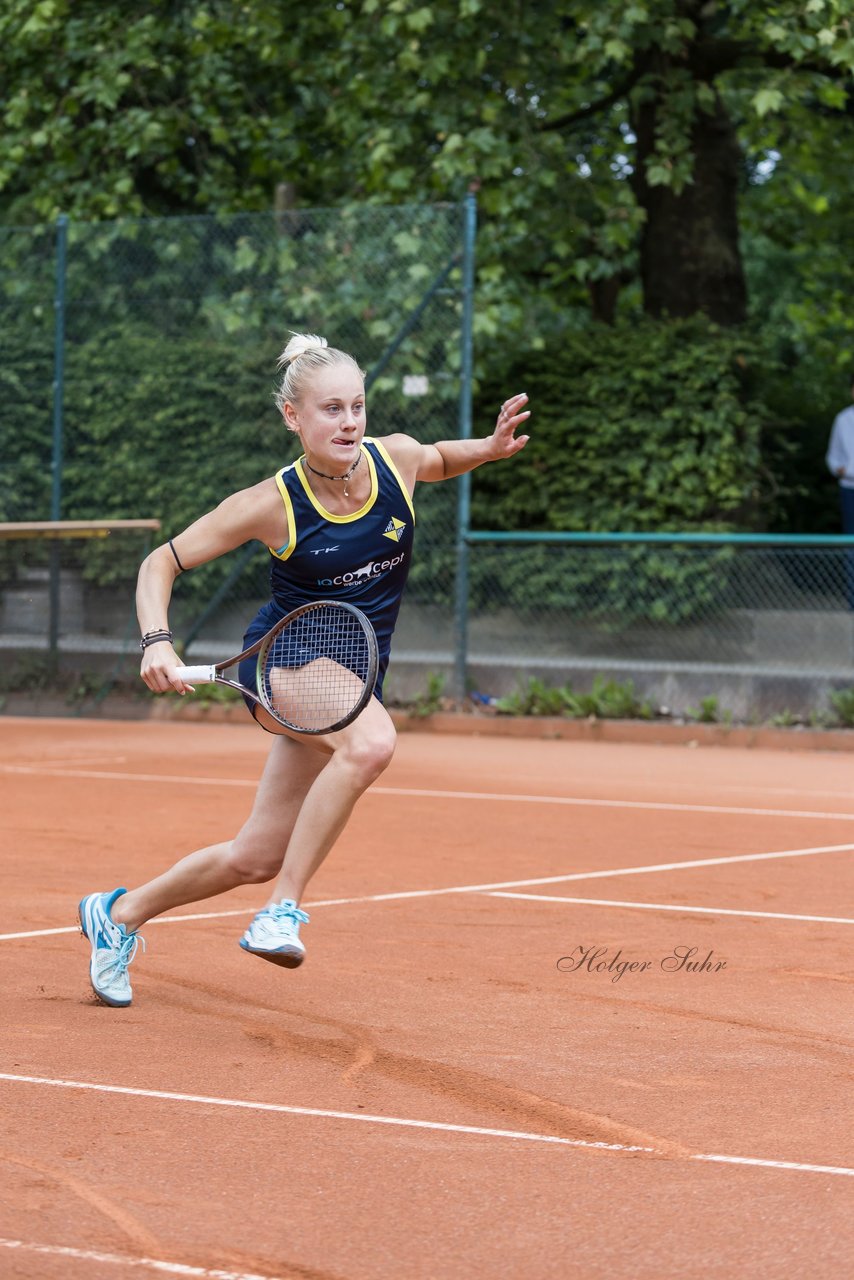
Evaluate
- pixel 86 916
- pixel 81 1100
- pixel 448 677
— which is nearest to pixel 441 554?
pixel 448 677

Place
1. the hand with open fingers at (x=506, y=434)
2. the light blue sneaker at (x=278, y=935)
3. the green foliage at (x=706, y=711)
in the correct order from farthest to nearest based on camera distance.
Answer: the green foliage at (x=706, y=711), the hand with open fingers at (x=506, y=434), the light blue sneaker at (x=278, y=935)

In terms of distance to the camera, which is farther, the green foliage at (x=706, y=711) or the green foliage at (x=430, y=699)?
the green foliage at (x=430, y=699)

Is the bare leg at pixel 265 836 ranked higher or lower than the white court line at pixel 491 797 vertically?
higher

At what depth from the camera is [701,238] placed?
665 inches

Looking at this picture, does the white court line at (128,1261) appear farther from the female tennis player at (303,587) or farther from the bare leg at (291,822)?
the bare leg at (291,822)

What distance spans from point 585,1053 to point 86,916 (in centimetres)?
148

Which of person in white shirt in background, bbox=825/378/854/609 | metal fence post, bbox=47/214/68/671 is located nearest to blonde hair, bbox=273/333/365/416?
person in white shirt in background, bbox=825/378/854/609

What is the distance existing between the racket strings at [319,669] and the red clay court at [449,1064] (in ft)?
2.70

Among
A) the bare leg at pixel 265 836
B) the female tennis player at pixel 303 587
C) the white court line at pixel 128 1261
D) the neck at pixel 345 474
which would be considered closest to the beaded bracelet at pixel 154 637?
the female tennis player at pixel 303 587

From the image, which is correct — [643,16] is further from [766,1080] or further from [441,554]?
[766,1080]

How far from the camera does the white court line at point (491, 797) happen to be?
986 cm

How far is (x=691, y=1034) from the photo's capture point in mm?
4934

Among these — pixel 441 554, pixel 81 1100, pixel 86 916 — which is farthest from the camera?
pixel 441 554

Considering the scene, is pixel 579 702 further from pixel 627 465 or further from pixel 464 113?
pixel 464 113
